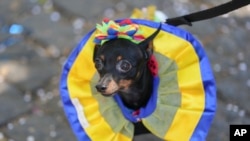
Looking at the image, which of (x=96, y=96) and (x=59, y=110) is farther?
(x=59, y=110)

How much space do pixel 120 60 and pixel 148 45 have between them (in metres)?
0.08

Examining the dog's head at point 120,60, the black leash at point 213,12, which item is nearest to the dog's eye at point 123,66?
the dog's head at point 120,60

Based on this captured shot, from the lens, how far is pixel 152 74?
1.56 meters

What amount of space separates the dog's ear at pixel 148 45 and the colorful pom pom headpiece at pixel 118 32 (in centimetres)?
1

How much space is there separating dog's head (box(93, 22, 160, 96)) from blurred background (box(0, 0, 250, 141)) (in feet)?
1.90

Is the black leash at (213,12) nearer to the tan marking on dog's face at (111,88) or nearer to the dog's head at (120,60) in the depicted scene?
the dog's head at (120,60)

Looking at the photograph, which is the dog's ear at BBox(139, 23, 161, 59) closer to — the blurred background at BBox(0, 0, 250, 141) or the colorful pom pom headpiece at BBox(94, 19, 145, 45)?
the colorful pom pom headpiece at BBox(94, 19, 145, 45)

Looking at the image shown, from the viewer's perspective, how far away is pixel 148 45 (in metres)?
1.48

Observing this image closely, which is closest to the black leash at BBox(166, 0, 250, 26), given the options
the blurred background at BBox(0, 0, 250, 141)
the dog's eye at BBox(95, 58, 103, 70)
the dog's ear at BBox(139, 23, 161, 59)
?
the dog's ear at BBox(139, 23, 161, 59)

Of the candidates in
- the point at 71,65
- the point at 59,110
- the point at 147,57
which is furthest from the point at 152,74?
the point at 59,110

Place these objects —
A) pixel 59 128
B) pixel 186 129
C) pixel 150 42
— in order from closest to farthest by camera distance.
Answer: pixel 150 42
pixel 186 129
pixel 59 128

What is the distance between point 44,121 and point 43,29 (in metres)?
0.31

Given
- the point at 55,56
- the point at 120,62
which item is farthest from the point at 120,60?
the point at 55,56

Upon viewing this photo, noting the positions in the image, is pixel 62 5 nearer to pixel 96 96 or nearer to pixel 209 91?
pixel 96 96
